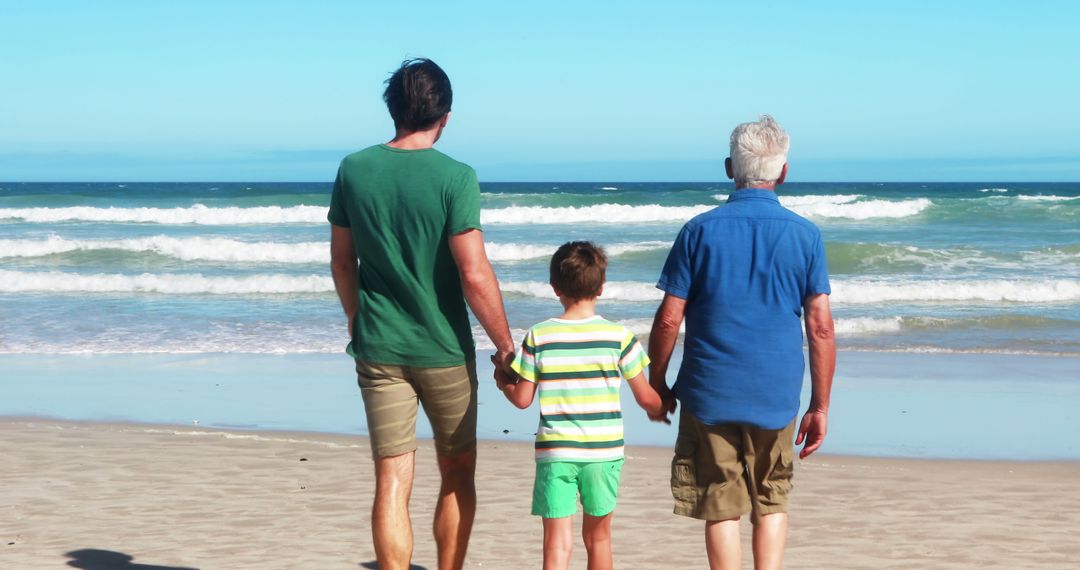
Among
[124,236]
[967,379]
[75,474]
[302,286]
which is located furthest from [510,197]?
[75,474]

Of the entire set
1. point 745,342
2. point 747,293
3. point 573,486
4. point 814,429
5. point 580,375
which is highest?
point 747,293

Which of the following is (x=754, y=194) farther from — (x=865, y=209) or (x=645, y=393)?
(x=865, y=209)

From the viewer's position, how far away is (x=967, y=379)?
9.20 meters

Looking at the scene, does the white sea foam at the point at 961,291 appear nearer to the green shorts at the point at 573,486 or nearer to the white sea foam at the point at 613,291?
the white sea foam at the point at 613,291

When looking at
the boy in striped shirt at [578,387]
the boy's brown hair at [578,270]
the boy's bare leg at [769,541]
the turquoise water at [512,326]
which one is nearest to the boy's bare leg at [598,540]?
the boy in striped shirt at [578,387]

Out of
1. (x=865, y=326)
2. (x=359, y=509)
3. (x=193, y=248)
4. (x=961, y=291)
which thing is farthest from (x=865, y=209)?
(x=359, y=509)

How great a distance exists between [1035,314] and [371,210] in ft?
38.5

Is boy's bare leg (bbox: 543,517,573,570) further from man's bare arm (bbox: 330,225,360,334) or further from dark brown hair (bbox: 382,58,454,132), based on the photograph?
dark brown hair (bbox: 382,58,454,132)

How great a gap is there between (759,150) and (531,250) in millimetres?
19596

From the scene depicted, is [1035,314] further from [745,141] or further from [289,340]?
[745,141]

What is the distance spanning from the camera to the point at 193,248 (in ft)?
74.8

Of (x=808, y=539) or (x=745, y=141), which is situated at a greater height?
(x=745, y=141)

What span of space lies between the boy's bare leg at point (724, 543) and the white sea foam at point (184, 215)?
100ft

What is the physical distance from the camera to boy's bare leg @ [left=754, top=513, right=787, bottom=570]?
338 centimetres
